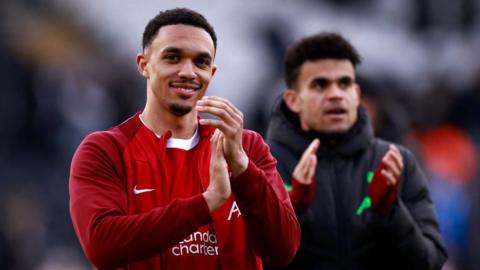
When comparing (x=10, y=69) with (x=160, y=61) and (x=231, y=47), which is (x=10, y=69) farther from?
(x=160, y=61)

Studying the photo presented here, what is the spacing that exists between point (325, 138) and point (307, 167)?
1.81ft

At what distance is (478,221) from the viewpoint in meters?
12.3

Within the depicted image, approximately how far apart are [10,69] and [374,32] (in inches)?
228

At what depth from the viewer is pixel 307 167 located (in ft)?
18.1

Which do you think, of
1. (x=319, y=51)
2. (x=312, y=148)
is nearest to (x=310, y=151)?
(x=312, y=148)

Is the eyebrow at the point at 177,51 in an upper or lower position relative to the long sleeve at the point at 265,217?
upper

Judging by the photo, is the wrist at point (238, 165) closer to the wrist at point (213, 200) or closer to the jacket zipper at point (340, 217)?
the wrist at point (213, 200)

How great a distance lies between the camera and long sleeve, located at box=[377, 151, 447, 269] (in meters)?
5.61

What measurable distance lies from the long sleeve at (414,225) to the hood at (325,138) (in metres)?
0.24

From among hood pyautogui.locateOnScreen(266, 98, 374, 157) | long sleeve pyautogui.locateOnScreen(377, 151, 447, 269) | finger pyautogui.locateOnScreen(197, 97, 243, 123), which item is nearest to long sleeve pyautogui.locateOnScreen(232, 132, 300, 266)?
finger pyautogui.locateOnScreen(197, 97, 243, 123)

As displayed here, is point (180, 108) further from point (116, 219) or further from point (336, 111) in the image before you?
point (336, 111)

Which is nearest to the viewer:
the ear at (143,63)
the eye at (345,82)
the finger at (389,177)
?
the ear at (143,63)

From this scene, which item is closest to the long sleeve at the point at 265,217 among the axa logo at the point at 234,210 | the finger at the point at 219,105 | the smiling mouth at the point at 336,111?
the axa logo at the point at 234,210

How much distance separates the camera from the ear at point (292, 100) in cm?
625
